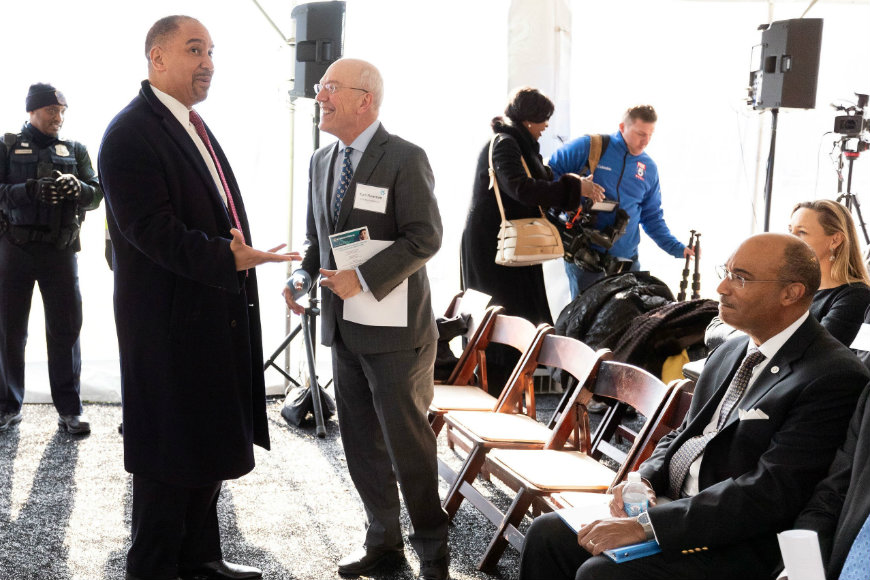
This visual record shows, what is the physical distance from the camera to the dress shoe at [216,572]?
2921mm

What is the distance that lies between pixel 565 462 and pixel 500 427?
1.52ft

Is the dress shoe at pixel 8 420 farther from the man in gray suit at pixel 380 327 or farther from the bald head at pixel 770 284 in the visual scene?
the bald head at pixel 770 284

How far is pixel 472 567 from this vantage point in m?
3.17

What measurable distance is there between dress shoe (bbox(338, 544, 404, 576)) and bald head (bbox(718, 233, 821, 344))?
4.99 feet

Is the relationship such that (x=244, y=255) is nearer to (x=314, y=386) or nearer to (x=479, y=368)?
(x=479, y=368)

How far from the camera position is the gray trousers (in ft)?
9.64

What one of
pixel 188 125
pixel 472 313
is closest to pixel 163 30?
pixel 188 125

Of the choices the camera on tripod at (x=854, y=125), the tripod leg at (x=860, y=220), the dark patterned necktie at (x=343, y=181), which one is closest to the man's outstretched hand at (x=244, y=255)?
the dark patterned necktie at (x=343, y=181)

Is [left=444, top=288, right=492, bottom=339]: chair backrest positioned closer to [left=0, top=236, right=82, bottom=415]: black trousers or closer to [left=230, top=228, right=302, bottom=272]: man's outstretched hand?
[left=230, top=228, right=302, bottom=272]: man's outstretched hand

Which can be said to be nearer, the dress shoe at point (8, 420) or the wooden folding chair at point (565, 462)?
the wooden folding chair at point (565, 462)

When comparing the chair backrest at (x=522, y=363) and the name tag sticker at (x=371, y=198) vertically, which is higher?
the name tag sticker at (x=371, y=198)

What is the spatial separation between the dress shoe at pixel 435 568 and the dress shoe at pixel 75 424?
104 inches

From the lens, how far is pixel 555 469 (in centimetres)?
302

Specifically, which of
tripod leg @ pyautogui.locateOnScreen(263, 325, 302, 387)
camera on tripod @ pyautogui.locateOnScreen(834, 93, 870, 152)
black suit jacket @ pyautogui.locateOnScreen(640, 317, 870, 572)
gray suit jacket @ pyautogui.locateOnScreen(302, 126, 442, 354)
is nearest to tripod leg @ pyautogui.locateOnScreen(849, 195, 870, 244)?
camera on tripod @ pyautogui.locateOnScreen(834, 93, 870, 152)
